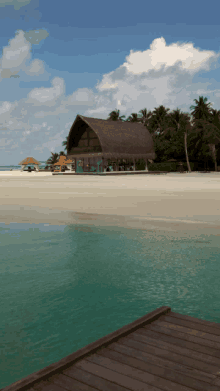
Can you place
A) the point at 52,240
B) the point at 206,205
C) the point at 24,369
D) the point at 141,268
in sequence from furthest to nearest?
the point at 206,205, the point at 52,240, the point at 141,268, the point at 24,369

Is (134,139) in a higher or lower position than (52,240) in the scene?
higher

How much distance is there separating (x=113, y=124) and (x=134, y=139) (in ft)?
12.5

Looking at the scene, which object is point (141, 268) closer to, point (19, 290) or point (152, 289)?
point (152, 289)

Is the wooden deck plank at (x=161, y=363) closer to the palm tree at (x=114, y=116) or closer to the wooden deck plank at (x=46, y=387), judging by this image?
the wooden deck plank at (x=46, y=387)

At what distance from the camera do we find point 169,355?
298cm

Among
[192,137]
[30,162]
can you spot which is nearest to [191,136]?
[192,137]

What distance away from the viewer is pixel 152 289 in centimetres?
536

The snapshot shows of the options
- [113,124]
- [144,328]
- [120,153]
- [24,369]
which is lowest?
[24,369]

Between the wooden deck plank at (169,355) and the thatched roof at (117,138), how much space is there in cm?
4802

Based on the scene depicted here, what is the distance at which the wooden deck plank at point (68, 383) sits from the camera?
2559 mm

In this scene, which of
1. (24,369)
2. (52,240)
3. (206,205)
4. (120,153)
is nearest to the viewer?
(24,369)

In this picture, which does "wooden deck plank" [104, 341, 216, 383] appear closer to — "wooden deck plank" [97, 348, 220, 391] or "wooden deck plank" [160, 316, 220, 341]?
"wooden deck plank" [97, 348, 220, 391]

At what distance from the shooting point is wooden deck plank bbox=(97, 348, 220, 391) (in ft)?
8.57

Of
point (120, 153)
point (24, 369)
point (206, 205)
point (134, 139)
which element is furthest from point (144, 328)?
point (134, 139)
